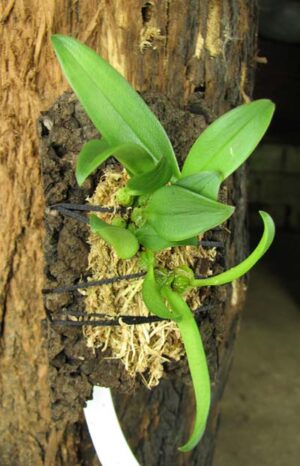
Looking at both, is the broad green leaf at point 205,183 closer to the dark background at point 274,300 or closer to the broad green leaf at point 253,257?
the broad green leaf at point 253,257

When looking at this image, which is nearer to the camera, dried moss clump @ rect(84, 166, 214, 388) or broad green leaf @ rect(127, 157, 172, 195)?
broad green leaf @ rect(127, 157, 172, 195)

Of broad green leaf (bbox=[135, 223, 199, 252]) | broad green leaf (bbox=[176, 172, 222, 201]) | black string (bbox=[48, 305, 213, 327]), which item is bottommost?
black string (bbox=[48, 305, 213, 327])

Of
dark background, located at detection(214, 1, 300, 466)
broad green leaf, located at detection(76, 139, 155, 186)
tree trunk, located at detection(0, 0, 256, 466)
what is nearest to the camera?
broad green leaf, located at detection(76, 139, 155, 186)

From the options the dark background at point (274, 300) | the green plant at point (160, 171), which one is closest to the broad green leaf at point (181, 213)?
the green plant at point (160, 171)

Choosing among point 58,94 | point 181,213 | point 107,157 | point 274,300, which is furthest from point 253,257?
point 274,300

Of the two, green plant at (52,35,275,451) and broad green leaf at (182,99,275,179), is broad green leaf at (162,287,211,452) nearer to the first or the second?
green plant at (52,35,275,451)

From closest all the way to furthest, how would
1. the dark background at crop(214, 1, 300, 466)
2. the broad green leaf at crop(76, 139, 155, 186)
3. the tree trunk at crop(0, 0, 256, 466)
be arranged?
the broad green leaf at crop(76, 139, 155, 186)
the tree trunk at crop(0, 0, 256, 466)
the dark background at crop(214, 1, 300, 466)

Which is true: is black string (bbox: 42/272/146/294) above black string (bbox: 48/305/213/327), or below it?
above

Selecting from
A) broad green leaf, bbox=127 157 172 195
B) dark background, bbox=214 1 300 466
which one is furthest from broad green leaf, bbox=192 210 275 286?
dark background, bbox=214 1 300 466
